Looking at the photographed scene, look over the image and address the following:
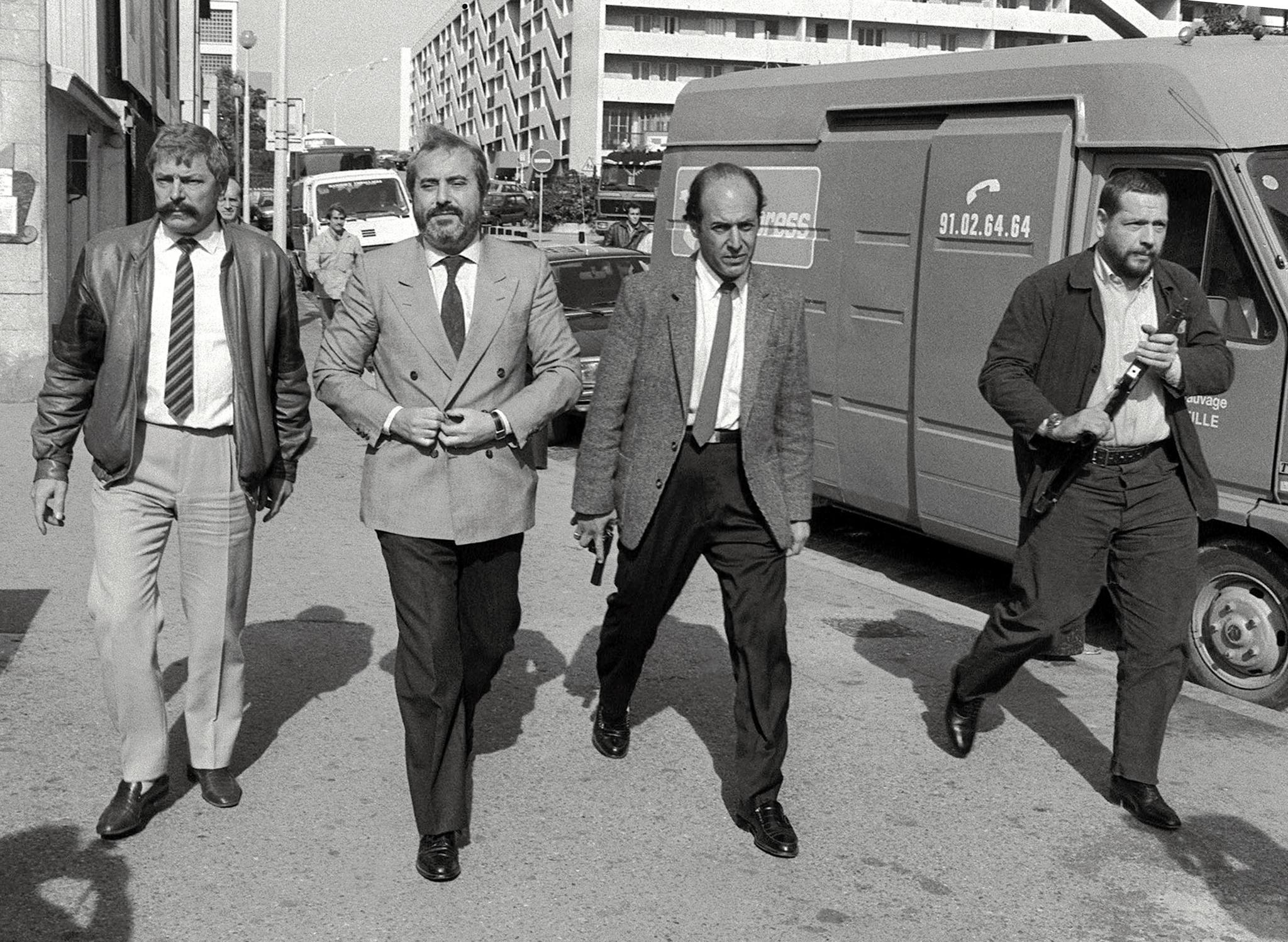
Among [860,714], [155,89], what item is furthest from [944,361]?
[155,89]

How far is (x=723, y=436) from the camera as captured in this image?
480 cm

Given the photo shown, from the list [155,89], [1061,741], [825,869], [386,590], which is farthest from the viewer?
[155,89]

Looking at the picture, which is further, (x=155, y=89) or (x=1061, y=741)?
(x=155, y=89)

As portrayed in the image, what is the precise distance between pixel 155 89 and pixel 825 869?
32.3 meters

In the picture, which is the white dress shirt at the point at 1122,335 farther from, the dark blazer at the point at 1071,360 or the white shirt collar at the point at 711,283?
the white shirt collar at the point at 711,283

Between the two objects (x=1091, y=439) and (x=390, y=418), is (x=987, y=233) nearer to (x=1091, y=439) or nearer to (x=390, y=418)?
(x=1091, y=439)

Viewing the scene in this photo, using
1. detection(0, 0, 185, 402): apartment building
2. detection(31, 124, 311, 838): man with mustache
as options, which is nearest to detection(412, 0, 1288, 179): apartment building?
detection(0, 0, 185, 402): apartment building

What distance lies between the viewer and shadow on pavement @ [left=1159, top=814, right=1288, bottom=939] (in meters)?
4.36

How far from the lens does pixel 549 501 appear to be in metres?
10.6

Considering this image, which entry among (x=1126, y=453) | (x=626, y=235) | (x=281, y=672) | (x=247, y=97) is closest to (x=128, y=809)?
(x=281, y=672)

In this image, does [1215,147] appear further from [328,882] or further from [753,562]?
[328,882]

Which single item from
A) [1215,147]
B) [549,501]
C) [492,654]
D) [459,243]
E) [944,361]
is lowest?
[549,501]

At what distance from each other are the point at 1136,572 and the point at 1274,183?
8.07 feet

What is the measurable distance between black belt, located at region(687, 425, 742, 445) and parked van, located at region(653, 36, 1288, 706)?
2.91m
